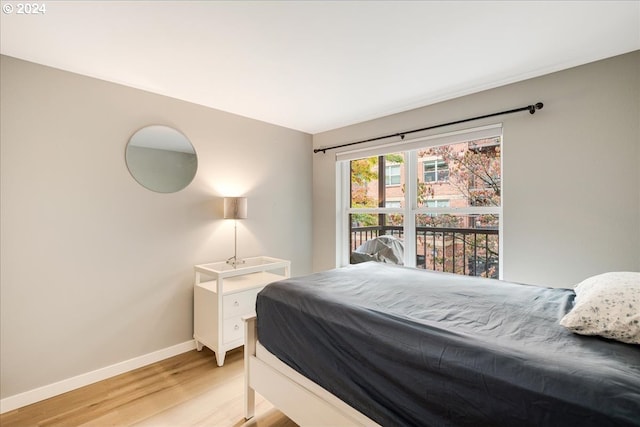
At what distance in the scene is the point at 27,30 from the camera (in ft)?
5.42

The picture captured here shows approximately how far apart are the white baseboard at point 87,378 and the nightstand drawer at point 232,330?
1.73 ft

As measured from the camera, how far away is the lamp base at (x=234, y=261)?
2.91 m

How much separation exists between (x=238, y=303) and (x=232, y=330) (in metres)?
0.23

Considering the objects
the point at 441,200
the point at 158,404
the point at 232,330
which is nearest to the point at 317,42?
the point at 441,200

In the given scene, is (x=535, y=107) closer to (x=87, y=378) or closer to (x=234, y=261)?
(x=234, y=261)

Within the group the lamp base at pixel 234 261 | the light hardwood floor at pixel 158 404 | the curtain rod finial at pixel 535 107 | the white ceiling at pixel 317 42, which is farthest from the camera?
the lamp base at pixel 234 261

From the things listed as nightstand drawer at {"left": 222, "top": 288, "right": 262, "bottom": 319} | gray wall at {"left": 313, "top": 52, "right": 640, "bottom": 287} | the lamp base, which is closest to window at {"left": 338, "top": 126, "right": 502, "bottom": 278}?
gray wall at {"left": 313, "top": 52, "right": 640, "bottom": 287}

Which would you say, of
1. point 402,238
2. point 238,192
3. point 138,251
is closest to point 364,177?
point 402,238

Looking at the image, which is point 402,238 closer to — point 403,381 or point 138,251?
point 403,381

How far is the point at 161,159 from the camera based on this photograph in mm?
2562

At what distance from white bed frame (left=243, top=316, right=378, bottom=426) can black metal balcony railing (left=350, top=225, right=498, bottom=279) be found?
1.95m

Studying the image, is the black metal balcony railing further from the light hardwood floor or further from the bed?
the light hardwood floor

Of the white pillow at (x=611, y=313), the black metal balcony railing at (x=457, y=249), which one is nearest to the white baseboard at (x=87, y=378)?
the black metal balcony railing at (x=457, y=249)

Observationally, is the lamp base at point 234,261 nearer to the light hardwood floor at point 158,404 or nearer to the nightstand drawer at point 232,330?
the nightstand drawer at point 232,330
